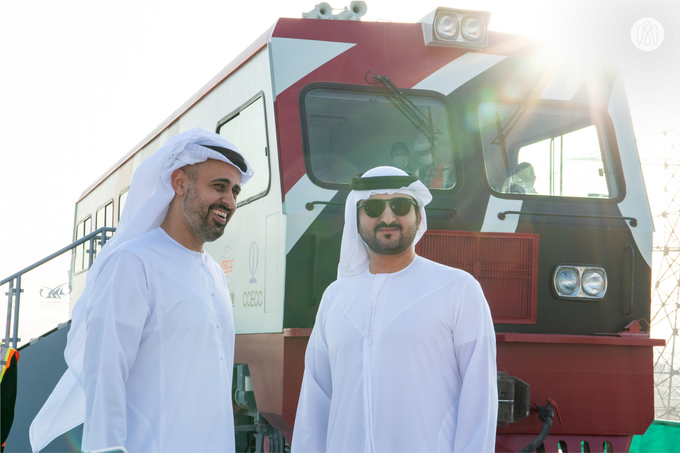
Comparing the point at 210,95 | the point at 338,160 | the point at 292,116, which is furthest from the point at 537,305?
the point at 210,95

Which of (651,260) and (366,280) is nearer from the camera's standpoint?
(366,280)

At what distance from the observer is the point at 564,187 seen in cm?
528

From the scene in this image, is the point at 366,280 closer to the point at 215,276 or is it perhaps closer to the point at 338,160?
the point at 215,276

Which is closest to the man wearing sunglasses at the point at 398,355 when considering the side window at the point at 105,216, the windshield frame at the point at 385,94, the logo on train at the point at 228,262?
the windshield frame at the point at 385,94

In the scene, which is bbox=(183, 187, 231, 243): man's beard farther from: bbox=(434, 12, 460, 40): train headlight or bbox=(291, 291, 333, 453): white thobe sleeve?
bbox=(434, 12, 460, 40): train headlight

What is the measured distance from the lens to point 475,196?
199 inches

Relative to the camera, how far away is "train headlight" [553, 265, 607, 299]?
16.5 ft

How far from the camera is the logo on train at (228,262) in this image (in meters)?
5.67

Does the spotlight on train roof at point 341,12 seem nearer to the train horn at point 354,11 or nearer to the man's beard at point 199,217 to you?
the train horn at point 354,11

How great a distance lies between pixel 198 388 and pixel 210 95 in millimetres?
3967

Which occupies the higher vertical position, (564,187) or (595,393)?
(564,187)

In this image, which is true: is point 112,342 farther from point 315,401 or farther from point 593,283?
point 593,283

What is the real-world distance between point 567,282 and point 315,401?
2.57 metres

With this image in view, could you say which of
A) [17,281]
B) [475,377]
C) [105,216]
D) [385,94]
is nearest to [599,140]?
[385,94]
